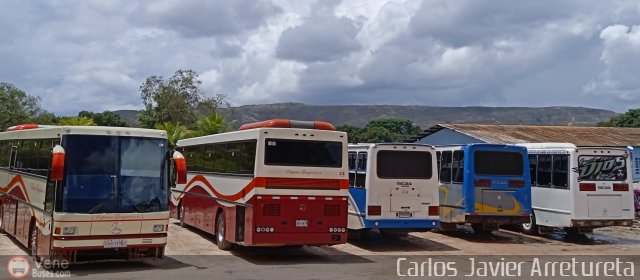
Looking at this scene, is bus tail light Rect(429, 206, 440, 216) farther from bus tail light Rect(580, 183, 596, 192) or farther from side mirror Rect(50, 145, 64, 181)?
side mirror Rect(50, 145, 64, 181)

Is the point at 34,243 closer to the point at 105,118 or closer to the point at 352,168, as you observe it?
the point at 352,168

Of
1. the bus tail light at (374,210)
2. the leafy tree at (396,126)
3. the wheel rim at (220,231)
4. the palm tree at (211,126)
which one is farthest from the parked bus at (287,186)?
the leafy tree at (396,126)

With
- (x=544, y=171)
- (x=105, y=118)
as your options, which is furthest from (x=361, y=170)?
(x=105, y=118)

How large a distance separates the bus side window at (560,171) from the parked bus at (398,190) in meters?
4.22

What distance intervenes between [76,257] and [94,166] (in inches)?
66.8

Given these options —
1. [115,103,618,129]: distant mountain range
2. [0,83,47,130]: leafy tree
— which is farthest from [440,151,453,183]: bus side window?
A: [115,103,618,129]: distant mountain range

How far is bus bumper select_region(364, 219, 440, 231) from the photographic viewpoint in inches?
638

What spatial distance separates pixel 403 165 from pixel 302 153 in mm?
3516

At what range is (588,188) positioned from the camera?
59.4 ft

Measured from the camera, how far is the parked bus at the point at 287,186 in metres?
13.6

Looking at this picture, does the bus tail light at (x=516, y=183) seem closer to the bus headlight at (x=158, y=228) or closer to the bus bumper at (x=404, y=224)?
the bus bumper at (x=404, y=224)

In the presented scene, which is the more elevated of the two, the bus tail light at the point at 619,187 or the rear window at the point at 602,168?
the rear window at the point at 602,168

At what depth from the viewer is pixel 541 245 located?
1792cm

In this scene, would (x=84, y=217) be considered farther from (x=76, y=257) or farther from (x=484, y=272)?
(x=484, y=272)
